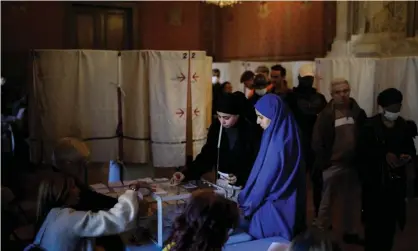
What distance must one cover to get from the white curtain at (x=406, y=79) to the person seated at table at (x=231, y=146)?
64.0 inches

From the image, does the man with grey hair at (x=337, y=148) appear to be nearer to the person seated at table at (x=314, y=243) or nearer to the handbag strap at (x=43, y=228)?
the person seated at table at (x=314, y=243)

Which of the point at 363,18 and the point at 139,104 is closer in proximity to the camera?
the point at 139,104

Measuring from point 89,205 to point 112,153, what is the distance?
6.32 feet

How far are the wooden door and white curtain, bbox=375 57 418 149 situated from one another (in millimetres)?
3719

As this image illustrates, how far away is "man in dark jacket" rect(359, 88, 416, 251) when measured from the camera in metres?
3.36

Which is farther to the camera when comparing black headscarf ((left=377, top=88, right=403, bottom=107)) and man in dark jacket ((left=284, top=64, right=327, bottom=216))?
man in dark jacket ((left=284, top=64, right=327, bottom=216))

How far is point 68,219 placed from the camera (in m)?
1.95

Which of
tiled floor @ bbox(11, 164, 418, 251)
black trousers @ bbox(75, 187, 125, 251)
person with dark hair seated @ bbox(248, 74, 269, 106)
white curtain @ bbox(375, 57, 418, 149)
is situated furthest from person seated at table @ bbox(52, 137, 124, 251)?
white curtain @ bbox(375, 57, 418, 149)

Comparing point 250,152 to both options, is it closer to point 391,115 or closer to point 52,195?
point 391,115

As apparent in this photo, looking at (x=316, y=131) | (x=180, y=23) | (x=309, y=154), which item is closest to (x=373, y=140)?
(x=316, y=131)

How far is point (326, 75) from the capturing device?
4.61m

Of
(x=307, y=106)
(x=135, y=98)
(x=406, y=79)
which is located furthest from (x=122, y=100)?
(x=406, y=79)

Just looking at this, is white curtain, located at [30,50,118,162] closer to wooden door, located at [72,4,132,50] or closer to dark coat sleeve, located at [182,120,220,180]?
dark coat sleeve, located at [182,120,220,180]

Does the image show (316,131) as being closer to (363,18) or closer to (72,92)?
(72,92)
